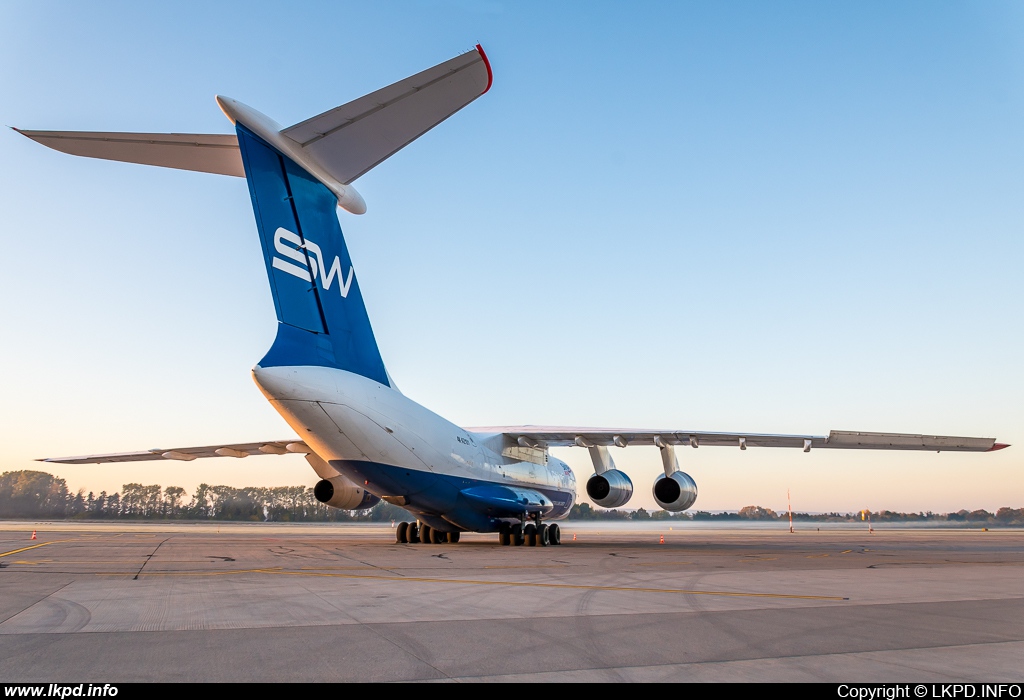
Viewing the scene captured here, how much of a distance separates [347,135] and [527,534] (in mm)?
10040

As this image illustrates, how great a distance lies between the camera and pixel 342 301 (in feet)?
36.6

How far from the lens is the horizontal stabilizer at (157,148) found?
8.73 m

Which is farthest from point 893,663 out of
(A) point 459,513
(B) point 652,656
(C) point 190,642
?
(A) point 459,513

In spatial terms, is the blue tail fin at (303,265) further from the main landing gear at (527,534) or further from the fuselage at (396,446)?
the main landing gear at (527,534)

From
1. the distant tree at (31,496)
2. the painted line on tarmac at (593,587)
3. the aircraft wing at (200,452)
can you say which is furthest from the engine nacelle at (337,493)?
the distant tree at (31,496)

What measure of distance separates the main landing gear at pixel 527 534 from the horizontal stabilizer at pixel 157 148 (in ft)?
31.9

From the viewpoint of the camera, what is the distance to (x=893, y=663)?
10.8 feet

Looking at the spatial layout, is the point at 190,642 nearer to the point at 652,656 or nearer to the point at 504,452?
the point at 652,656

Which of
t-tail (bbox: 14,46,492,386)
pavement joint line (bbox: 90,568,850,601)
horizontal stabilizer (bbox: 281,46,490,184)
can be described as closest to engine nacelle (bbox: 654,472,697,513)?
t-tail (bbox: 14,46,492,386)

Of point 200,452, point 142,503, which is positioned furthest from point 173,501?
point 200,452

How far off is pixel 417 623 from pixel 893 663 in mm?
2606

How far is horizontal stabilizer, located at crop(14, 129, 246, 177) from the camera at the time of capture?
873 cm

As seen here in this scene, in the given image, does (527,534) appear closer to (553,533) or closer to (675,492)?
(553,533)
